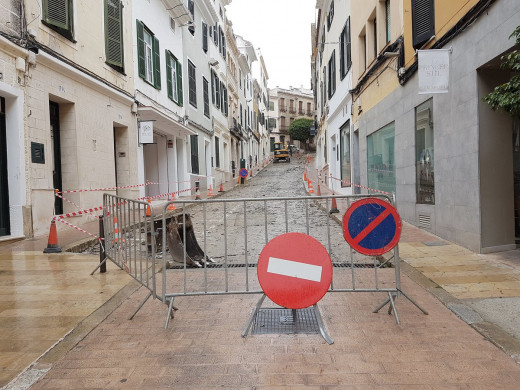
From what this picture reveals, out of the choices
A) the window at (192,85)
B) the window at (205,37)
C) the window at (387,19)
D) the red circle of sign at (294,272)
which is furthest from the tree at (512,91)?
the window at (205,37)

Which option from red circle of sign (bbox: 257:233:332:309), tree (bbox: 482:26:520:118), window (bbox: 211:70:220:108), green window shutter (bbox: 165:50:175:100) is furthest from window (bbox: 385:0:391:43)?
window (bbox: 211:70:220:108)

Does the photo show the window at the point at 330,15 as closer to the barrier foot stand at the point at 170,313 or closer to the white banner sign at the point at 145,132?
the white banner sign at the point at 145,132

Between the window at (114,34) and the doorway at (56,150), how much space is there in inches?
100.0

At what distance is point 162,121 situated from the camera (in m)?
15.9

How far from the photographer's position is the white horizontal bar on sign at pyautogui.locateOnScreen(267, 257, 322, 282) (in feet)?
12.3

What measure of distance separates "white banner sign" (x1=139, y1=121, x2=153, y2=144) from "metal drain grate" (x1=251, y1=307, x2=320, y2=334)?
11.1 m

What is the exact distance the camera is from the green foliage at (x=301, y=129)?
6628 cm

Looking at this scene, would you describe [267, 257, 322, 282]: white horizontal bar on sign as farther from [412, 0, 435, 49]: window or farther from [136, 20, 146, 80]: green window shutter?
[136, 20, 146, 80]: green window shutter

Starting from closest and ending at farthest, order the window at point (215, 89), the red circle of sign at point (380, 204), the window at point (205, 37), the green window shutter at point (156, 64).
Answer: the red circle of sign at point (380, 204) → the green window shutter at point (156, 64) → the window at point (205, 37) → the window at point (215, 89)

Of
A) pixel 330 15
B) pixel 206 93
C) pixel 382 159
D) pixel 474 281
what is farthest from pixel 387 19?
pixel 206 93

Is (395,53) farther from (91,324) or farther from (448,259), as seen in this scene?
(91,324)

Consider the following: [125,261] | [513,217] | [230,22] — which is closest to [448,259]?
[513,217]

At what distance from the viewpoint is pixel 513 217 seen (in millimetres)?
6559

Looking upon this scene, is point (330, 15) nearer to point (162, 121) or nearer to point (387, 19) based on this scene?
point (387, 19)
